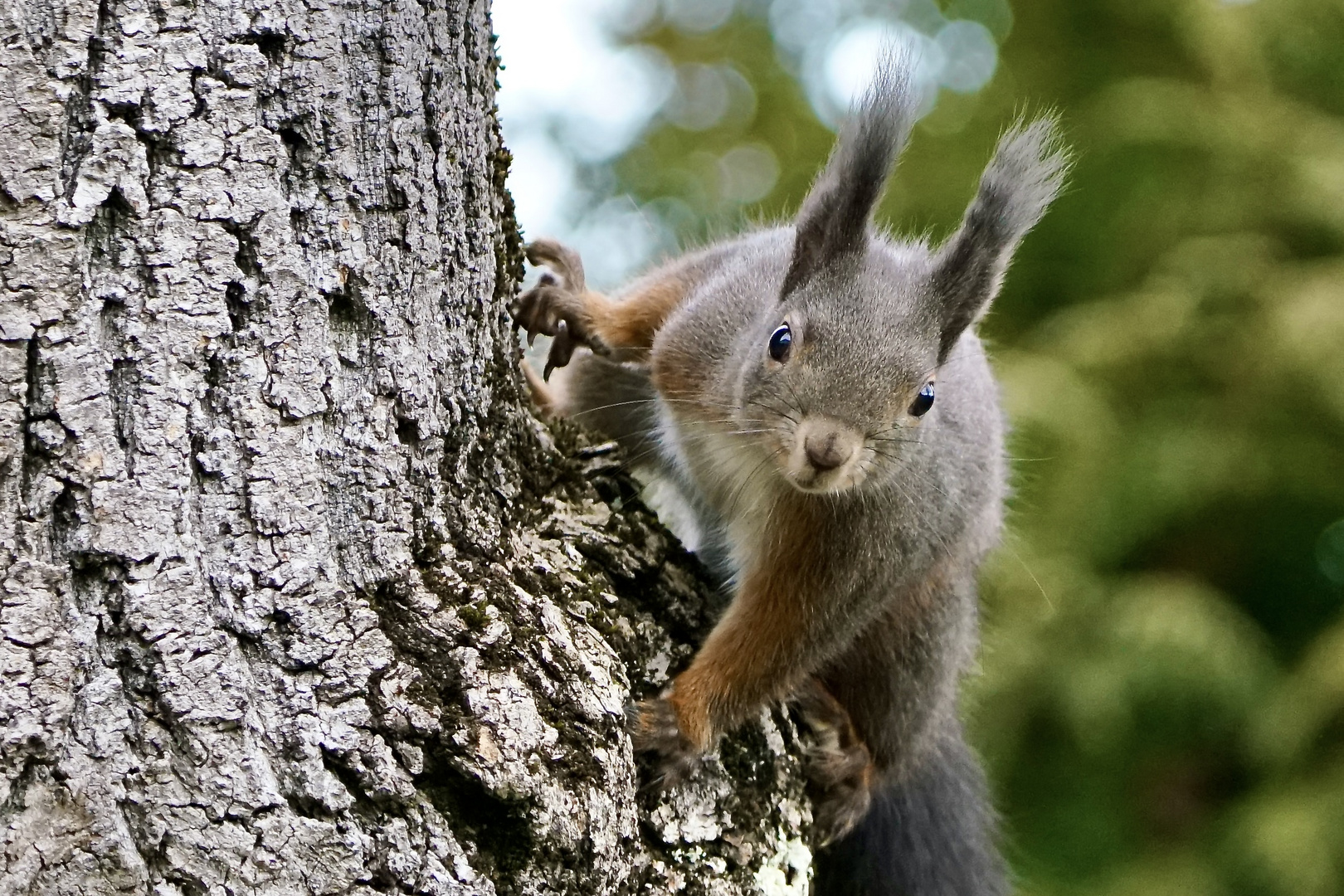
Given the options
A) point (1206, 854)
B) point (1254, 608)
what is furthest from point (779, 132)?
point (1206, 854)

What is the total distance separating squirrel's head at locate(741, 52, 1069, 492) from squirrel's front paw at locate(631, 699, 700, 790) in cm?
45

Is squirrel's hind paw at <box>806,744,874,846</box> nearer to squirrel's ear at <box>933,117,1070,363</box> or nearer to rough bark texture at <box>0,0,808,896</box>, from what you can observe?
rough bark texture at <box>0,0,808,896</box>

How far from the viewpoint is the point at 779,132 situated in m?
5.85

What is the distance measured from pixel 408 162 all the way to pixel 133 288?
39 centimetres

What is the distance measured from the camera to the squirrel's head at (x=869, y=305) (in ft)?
6.68

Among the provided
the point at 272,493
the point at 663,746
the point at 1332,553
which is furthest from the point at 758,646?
the point at 1332,553

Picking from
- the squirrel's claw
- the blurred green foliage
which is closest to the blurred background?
the blurred green foliage

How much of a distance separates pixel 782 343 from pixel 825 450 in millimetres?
265

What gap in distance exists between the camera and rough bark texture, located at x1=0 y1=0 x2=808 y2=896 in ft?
4.21

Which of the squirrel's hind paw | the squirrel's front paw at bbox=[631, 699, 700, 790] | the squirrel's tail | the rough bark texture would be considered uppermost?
the rough bark texture

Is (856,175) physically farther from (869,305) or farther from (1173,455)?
(1173,455)

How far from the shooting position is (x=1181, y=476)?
404 cm

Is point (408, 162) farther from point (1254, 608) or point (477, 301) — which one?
point (1254, 608)


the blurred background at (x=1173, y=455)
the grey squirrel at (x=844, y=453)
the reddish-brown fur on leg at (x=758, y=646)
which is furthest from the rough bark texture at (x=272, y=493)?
the blurred background at (x=1173, y=455)
